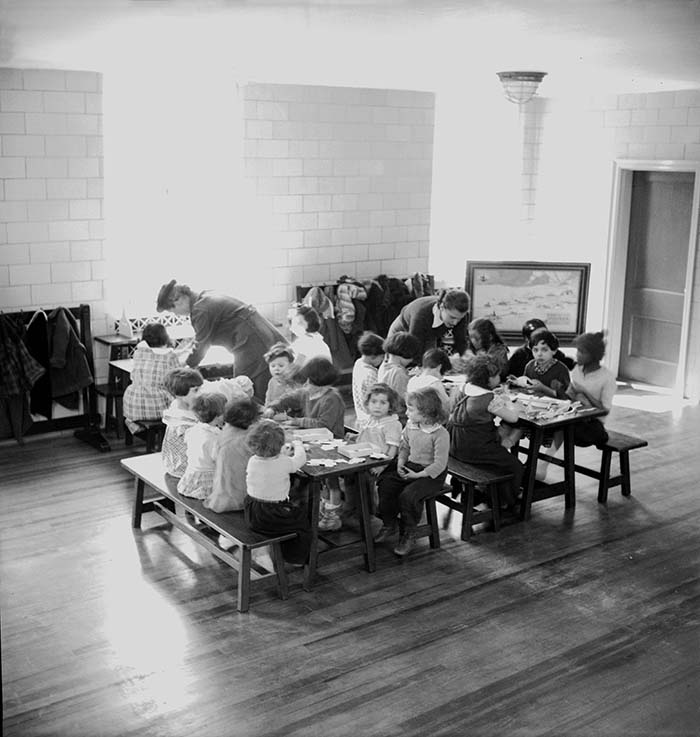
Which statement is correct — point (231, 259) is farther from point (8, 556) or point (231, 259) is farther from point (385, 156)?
point (8, 556)

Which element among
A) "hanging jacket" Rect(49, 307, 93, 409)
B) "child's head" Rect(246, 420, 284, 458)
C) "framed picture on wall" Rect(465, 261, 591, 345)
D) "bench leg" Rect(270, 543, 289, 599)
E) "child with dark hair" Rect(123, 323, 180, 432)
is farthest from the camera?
"framed picture on wall" Rect(465, 261, 591, 345)

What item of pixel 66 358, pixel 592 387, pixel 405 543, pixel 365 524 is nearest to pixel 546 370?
pixel 592 387

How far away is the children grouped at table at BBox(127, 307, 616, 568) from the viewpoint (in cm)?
552

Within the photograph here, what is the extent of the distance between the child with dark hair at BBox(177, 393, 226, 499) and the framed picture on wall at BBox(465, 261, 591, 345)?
15.5 ft

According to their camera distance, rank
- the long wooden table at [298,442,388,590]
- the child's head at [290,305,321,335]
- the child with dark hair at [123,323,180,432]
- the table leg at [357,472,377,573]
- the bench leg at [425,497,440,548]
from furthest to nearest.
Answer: the child's head at [290,305,321,335]
the child with dark hair at [123,323,180,432]
the bench leg at [425,497,440,548]
the table leg at [357,472,377,573]
the long wooden table at [298,442,388,590]

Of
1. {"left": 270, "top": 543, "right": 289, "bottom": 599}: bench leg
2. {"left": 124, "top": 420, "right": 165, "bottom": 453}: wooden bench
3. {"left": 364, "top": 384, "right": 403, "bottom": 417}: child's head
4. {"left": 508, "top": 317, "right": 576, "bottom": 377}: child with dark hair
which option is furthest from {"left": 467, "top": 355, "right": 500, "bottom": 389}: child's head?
{"left": 124, "top": 420, "right": 165, "bottom": 453}: wooden bench

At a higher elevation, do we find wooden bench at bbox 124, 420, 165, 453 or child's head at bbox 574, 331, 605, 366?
child's head at bbox 574, 331, 605, 366

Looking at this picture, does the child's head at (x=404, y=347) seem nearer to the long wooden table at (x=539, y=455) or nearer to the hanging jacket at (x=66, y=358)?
the long wooden table at (x=539, y=455)

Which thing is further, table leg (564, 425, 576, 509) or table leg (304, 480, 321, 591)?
table leg (564, 425, 576, 509)

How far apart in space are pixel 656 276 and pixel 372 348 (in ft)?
15.1

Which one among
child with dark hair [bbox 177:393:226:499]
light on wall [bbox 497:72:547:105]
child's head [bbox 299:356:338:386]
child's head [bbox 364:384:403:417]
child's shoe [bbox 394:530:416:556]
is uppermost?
light on wall [bbox 497:72:547:105]

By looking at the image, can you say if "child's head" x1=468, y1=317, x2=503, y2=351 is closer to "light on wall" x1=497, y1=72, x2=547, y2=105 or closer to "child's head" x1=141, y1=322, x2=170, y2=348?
"light on wall" x1=497, y1=72, x2=547, y2=105

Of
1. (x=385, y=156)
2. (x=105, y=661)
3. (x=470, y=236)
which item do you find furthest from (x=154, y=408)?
(x=470, y=236)

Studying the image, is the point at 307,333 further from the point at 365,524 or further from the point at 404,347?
the point at 365,524
